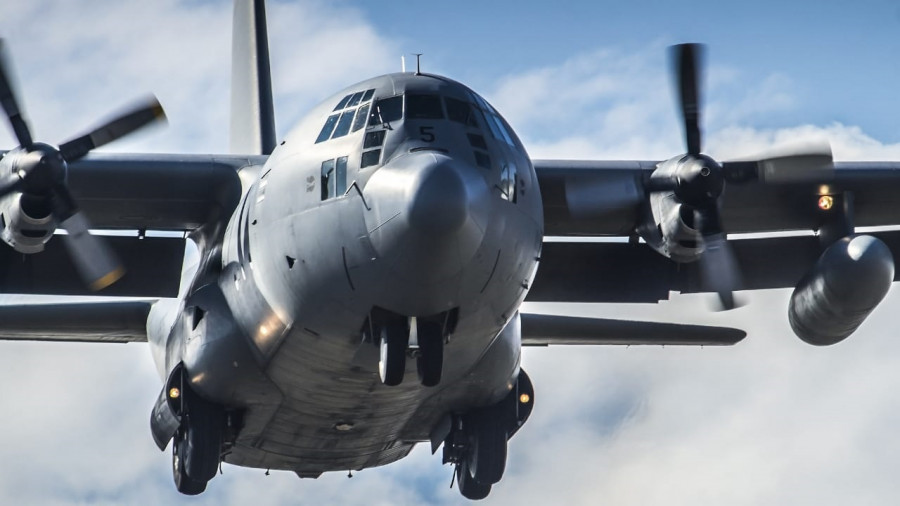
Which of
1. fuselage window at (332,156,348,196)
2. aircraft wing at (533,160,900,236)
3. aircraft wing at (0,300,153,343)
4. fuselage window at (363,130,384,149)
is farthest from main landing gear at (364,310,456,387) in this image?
aircraft wing at (0,300,153,343)

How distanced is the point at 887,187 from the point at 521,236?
634cm

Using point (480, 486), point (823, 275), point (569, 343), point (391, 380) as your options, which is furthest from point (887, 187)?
point (391, 380)

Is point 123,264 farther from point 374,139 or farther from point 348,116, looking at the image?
point 374,139

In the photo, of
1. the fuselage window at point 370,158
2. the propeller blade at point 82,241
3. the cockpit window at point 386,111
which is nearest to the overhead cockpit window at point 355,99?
the cockpit window at point 386,111

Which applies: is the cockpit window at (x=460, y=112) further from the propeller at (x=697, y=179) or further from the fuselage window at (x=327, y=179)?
the propeller at (x=697, y=179)

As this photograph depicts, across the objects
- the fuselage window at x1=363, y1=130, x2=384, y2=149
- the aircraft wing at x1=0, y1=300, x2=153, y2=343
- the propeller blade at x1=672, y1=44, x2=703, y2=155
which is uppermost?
the fuselage window at x1=363, y1=130, x2=384, y2=149

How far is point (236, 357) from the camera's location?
13.8 m

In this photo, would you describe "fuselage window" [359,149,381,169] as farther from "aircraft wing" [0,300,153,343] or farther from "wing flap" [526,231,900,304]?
"wing flap" [526,231,900,304]

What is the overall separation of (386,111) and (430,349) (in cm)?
214

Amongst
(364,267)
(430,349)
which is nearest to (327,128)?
(364,267)

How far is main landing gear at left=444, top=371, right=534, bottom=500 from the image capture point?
14797mm

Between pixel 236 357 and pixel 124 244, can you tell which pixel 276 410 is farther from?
pixel 124 244

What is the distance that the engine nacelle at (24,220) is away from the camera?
13914 mm

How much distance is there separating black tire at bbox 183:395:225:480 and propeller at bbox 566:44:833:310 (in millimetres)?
4543
